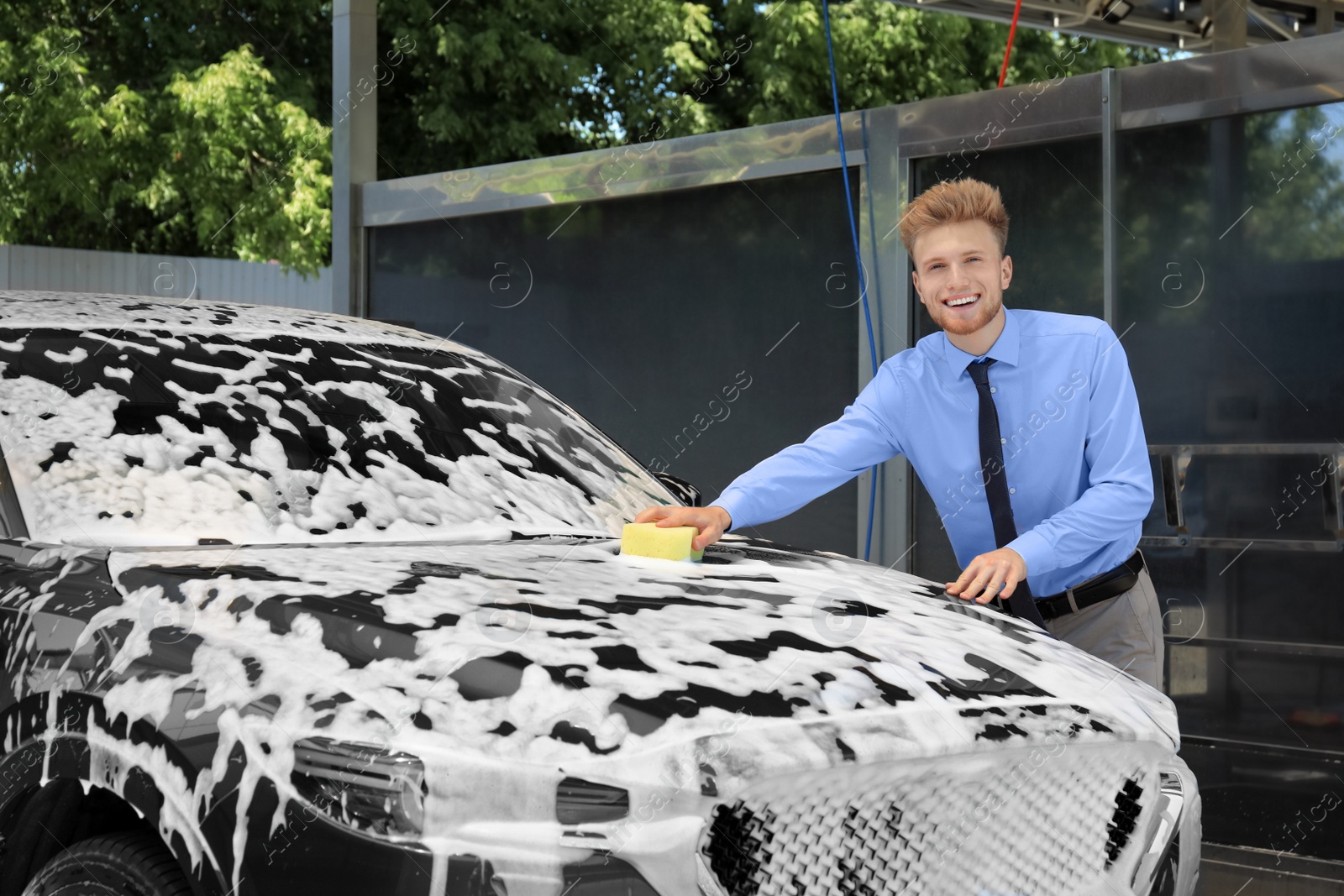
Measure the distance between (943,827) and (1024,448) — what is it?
1.32m

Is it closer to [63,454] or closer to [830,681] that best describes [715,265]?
[63,454]

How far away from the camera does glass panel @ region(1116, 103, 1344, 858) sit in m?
5.88

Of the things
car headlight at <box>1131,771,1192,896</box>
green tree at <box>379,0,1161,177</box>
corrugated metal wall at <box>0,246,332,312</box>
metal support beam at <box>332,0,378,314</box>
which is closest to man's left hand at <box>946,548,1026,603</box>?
car headlight at <box>1131,771,1192,896</box>

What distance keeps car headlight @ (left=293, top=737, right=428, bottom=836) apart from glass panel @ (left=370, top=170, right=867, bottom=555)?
5.36 m

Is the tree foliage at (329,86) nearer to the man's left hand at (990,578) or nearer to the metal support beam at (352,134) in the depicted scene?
the metal support beam at (352,134)

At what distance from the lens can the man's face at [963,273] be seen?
335 centimetres

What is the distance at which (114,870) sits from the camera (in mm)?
2414

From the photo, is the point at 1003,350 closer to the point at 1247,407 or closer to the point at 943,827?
the point at 943,827

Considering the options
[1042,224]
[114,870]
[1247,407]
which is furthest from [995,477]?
[1042,224]

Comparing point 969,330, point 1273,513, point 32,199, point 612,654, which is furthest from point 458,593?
point 32,199

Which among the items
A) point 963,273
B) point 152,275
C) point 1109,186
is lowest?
point 963,273

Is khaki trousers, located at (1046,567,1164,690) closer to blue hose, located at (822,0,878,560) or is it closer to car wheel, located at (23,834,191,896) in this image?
car wheel, located at (23,834,191,896)

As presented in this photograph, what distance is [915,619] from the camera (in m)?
2.75

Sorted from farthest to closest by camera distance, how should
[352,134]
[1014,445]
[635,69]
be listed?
1. [635,69]
2. [352,134]
3. [1014,445]
